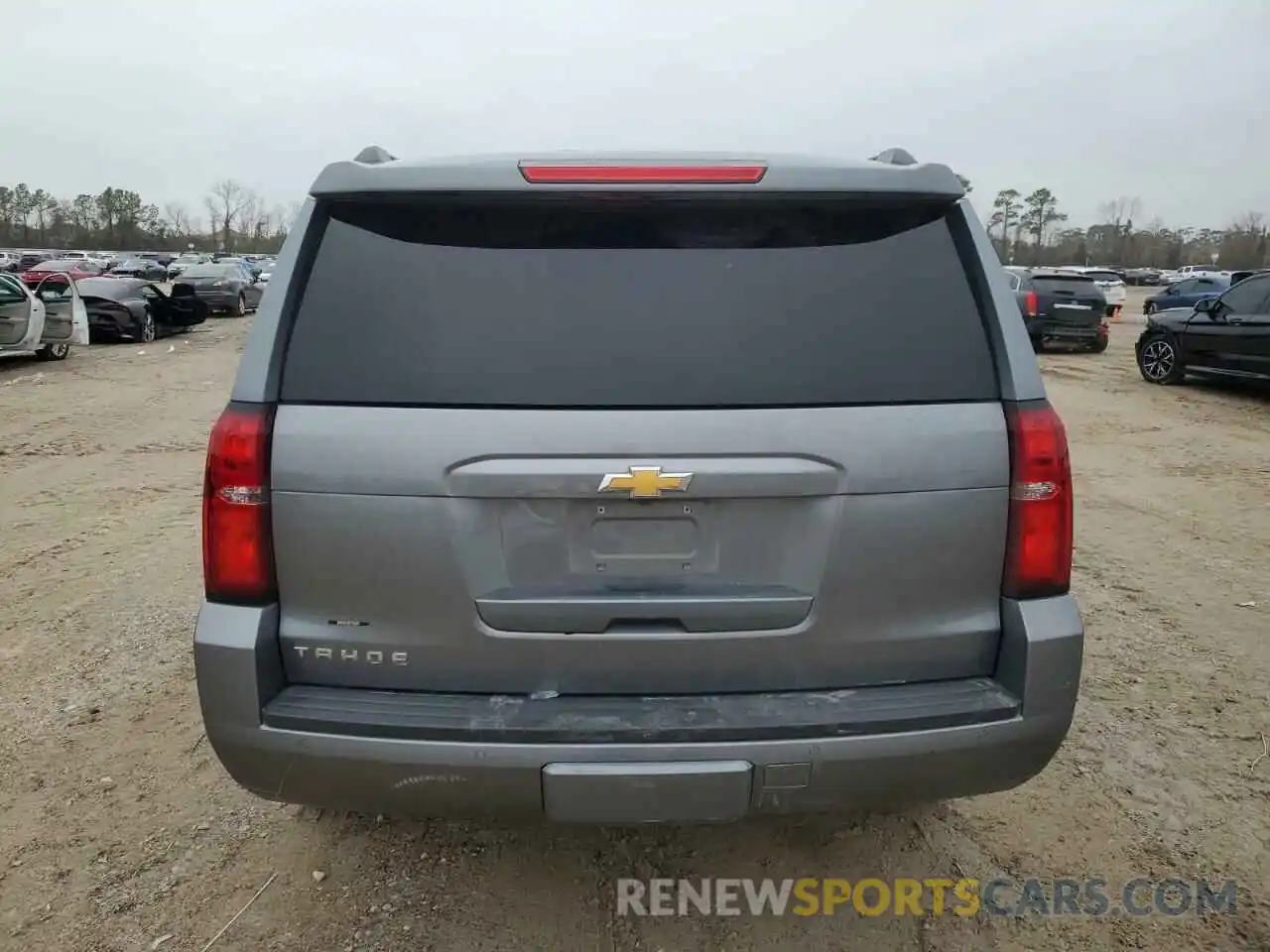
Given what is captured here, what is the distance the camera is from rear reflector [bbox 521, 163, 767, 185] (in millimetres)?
2109

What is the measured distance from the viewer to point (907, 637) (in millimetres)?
2164

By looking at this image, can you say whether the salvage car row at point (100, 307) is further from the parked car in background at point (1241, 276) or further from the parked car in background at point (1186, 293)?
the parked car in background at point (1186, 293)

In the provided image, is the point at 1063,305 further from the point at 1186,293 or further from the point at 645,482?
the point at 645,482

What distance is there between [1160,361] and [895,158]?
1451 cm

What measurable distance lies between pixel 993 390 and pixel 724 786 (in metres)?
1.20

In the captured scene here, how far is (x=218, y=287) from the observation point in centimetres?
2805

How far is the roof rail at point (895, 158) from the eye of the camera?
244 cm

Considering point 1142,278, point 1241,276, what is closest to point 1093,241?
point 1142,278

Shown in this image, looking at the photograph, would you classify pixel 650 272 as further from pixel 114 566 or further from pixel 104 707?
pixel 114 566

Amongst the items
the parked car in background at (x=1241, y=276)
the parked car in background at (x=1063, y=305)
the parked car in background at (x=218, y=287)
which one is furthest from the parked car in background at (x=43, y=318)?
the parked car in background at (x=1241, y=276)

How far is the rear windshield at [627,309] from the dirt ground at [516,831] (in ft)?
5.24

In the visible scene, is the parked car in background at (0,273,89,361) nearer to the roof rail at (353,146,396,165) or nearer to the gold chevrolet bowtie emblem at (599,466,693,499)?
the roof rail at (353,146,396,165)

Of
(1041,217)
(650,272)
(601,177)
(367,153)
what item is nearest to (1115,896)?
(650,272)

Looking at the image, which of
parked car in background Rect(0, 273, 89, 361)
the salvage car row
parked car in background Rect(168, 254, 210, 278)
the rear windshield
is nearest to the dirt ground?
the rear windshield
